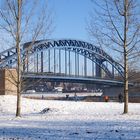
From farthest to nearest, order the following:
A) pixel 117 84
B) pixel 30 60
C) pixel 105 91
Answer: pixel 105 91 < pixel 117 84 < pixel 30 60

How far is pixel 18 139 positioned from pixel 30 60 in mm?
11635

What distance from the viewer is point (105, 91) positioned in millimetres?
93500

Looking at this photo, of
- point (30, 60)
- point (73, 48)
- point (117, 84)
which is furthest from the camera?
point (73, 48)

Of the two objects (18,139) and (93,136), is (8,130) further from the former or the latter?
(93,136)

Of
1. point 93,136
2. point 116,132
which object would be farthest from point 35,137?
point 116,132

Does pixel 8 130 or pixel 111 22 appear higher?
pixel 111 22

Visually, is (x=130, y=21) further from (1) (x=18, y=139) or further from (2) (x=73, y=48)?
(2) (x=73, y=48)

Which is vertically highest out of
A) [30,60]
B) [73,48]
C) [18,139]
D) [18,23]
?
[73,48]

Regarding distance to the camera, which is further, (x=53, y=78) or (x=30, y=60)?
(x=53, y=78)

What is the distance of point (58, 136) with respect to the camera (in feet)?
40.2

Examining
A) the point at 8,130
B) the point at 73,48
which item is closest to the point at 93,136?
the point at 8,130

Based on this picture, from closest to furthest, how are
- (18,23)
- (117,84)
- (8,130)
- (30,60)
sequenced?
(8,130) → (18,23) → (30,60) → (117,84)

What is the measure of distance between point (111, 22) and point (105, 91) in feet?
237

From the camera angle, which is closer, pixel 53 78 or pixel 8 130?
pixel 8 130
